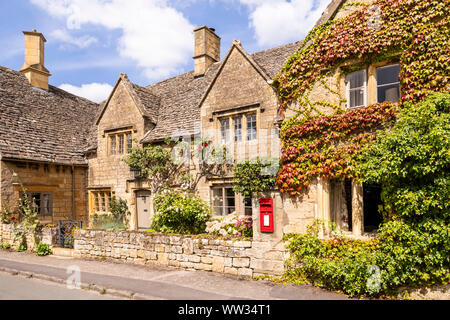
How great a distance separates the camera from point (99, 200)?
1780 centimetres

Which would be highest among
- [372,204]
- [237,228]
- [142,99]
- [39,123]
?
[142,99]

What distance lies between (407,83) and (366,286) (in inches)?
186

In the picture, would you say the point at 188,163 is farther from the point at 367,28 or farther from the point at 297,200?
the point at 367,28

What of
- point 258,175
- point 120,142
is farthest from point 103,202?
point 258,175

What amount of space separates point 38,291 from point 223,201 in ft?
24.0

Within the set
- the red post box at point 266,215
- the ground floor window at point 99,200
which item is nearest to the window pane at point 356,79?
the red post box at point 266,215

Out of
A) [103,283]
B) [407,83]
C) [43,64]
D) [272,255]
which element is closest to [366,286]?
[272,255]

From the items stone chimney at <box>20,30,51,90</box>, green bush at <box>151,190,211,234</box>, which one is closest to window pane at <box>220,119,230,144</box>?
green bush at <box>151,190,211,234</box>

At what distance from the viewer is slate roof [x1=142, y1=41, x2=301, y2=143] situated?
49.0ft

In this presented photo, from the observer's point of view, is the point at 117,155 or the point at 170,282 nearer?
the point at 170,282

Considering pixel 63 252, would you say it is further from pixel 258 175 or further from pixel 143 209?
pixel 258 175

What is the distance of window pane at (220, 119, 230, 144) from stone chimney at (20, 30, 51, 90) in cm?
1341

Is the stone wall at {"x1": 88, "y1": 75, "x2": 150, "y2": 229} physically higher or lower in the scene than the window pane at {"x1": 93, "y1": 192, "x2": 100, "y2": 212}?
higher

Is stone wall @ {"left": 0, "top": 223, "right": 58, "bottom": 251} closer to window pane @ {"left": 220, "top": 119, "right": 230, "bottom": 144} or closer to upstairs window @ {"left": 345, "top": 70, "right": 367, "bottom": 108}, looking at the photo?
window pane @ {"left": 220, "top": 119, "right": 230, "bottom": 144}
